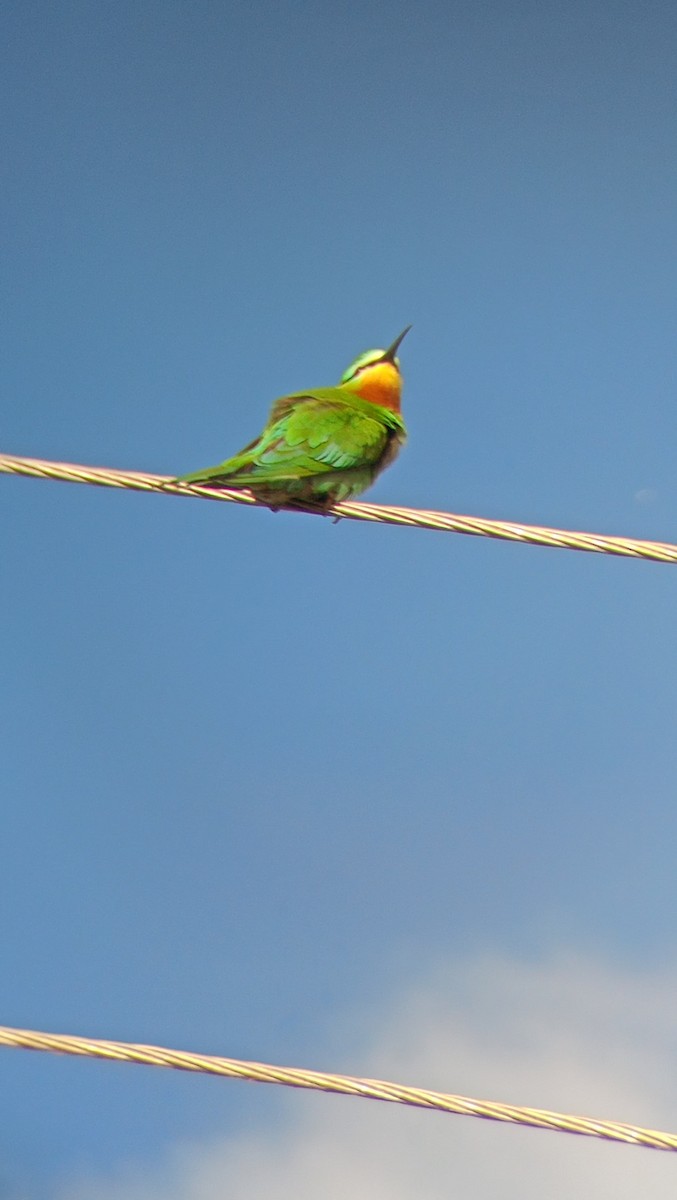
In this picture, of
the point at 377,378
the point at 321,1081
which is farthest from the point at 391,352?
the point at 321,1081

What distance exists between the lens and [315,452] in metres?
3.57

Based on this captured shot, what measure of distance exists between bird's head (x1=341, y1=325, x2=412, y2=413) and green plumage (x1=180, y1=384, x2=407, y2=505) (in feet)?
1.57

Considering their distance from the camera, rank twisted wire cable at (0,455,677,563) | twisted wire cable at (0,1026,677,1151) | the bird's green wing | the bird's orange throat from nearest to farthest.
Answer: twisted wire cable at (0,1026,677,1151), twisted wire cable at (0,455,677,563), the bird's green wing, the bird's orange throat

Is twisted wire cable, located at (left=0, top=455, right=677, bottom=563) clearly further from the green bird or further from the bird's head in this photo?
the bird's head

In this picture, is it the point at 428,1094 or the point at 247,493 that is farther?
the point at 247,493

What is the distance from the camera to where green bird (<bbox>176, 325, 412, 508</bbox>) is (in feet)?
11.2

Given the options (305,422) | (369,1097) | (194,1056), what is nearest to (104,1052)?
(194,1056)

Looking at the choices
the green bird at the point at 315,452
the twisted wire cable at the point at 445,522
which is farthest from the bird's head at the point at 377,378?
the twisted wire cable at the point at 445,522

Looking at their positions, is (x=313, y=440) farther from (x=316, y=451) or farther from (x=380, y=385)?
(x=380, y=385)

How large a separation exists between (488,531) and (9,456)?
1036 millimetres

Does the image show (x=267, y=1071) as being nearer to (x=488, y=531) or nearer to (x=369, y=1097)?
(x=369, y=1097)

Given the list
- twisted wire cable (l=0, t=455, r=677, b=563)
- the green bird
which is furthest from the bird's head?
twisted wire cable (l=0, t=455, r=677, b=563)

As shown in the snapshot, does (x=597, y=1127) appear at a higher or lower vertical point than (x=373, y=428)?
lower

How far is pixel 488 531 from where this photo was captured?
2.65 metres
